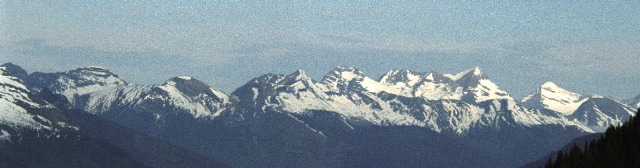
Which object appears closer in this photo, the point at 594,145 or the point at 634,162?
the point at 634,162

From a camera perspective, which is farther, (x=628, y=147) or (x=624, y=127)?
(x=624, y=127)

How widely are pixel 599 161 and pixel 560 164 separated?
6.22 meters

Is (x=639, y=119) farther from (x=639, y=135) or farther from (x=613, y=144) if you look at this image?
(x=613, y=144)

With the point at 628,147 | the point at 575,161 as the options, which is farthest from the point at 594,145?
the point at 575,161

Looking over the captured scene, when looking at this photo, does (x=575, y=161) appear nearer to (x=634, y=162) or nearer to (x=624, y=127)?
(x=634, y=162)

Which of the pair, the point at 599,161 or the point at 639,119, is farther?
the point at 639,119

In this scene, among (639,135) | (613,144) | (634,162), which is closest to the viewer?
(634,162)

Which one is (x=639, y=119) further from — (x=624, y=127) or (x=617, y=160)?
(x=617, y=160)

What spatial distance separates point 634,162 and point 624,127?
29.6m

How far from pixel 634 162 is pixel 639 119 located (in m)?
30.2

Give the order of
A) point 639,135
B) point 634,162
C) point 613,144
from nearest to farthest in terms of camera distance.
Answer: point 634,162, point 613,144, point 639,135

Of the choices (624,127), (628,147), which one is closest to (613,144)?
(628,147)

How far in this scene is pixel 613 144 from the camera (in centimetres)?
16700

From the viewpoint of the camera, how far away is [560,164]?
536ft
